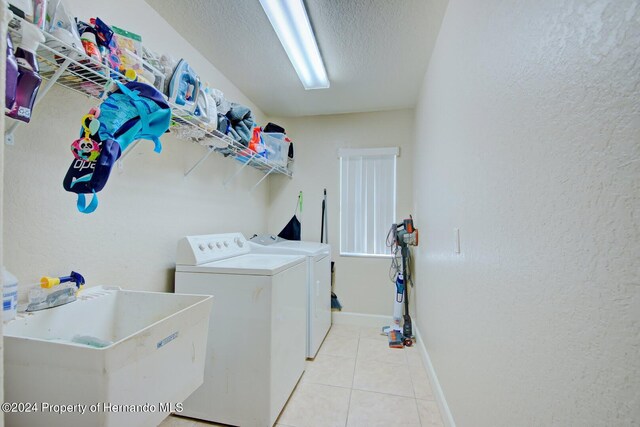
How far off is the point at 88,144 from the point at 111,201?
0.55m

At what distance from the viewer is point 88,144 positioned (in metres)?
0.93

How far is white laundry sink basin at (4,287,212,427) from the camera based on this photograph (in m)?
0.67

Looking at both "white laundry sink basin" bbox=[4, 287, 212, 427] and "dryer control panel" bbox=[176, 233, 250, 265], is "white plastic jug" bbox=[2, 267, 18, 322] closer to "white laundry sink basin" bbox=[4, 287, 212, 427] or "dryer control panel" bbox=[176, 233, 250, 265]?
"white laundry sink basin" bbox=[4, 287, 212, 427]

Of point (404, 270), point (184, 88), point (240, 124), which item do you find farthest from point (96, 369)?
point (404, 270)

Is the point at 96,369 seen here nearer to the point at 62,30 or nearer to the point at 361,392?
the point at 62,30

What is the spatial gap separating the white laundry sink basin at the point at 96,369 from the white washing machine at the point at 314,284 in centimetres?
126

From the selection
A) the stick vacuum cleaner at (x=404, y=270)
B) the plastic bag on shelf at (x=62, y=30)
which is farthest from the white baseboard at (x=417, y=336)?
the plastic bag on shelf at (x=62, y=30)

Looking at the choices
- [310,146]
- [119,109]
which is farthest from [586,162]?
[310,146]

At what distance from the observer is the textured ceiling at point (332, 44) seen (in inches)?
64.5

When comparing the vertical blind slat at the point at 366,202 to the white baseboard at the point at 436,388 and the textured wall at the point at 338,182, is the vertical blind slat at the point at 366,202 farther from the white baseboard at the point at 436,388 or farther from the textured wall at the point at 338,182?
the white baseboard at the point at 436,388

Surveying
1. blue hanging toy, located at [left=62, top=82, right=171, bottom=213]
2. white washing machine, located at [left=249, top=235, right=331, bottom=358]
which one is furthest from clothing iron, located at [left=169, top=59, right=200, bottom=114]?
white washing machine, located at [left=249, top=235, right=331, bottom=358]

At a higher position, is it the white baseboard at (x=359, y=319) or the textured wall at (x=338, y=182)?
the textured wall at (x=338, y=182)

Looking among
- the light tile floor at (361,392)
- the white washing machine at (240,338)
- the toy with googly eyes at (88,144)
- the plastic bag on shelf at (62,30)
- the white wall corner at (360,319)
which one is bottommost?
the light tile floor at (361,392)

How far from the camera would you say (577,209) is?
0.58 metres
